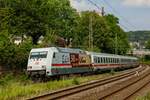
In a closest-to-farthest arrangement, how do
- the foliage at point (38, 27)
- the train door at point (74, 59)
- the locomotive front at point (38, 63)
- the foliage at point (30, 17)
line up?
the locomotive front at point (38, 63) → the train door at point (74, 59) → the foliage at point (38, 27) → the foliage at point (30, 17)

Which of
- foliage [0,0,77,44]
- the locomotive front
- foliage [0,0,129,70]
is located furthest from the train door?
foliage [0,0,77,44]

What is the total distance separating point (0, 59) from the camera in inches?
1473

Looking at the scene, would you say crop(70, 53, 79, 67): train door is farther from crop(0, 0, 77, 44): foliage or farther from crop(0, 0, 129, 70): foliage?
crop(0, 0, 77, 44): foliage

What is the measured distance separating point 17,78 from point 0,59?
2.74m

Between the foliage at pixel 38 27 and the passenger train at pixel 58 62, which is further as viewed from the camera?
the foliage at pixel 38 27

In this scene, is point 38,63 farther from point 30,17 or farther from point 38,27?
point 38,27

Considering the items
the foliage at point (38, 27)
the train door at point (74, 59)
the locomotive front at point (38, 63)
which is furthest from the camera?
the foliage at point (38, 27)

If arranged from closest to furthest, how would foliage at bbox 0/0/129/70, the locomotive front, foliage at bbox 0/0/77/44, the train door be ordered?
the locomotive front → the train door → foliage at bbox 0/0/129/70 → foliage at bbox 0/0/77/44

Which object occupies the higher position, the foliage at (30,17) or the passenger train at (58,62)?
the foliage at (30,17)

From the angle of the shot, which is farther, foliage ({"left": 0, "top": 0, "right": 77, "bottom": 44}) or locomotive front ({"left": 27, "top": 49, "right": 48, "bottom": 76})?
foliage ({"left": 0, "top": 0, "right": 77, "bottom": 44})

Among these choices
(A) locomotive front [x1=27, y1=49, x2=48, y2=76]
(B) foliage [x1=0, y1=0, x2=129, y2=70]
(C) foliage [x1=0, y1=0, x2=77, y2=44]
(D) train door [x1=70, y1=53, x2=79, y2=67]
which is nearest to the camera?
(A) locomotive front [x1=27, y1=49, x2=48, y2=76]

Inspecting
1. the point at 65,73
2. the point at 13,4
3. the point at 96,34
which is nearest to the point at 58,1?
the point at 96,34

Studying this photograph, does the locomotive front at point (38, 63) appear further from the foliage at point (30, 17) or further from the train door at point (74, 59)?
the foliage at point (30, 17)

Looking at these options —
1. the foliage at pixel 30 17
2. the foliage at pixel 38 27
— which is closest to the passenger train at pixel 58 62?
the foliage at pixel 38 27
